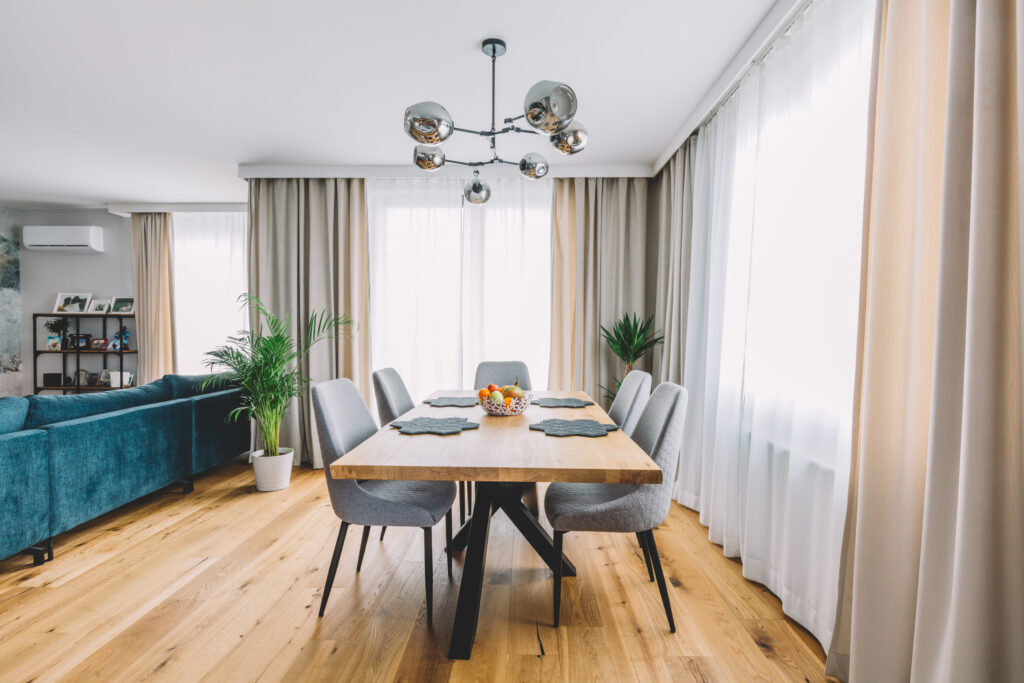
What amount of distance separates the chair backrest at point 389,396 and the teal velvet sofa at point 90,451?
1.51 meters

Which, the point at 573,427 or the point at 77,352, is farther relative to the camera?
the point at 77,352

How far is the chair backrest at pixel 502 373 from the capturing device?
3.68 m

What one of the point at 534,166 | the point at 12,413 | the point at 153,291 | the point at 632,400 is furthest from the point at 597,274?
the point at 153,291

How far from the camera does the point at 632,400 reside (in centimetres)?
273

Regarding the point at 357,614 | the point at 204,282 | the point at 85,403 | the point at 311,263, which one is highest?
the point at 311,263

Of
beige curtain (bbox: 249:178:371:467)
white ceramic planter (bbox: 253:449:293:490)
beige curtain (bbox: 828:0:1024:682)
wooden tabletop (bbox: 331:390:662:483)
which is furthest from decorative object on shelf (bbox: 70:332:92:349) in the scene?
beige curtain (bbox: 828:0:1024:682)

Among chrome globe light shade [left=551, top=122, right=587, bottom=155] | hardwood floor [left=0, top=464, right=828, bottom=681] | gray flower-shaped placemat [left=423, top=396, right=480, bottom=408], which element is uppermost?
chrome globe light shade [left=551, top=122, right=587, bottom=155]

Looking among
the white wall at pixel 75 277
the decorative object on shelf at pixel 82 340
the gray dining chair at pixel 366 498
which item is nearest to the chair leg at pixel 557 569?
the gray dining chair at pixel 366 498

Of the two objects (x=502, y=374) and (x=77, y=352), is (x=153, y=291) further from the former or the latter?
(x=502, y=374)

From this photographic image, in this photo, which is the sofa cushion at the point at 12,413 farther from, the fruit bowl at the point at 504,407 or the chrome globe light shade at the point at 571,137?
the chrome globe light shade at the point at 571,137

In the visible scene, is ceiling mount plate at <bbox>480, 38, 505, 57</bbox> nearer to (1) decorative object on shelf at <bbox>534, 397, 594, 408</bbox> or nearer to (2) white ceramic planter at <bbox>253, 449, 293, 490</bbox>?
(1) decorative object on shelf at <bbox>534, 397, 594, 408</bbox>

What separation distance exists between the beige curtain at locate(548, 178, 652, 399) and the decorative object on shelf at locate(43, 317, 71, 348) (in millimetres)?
5722

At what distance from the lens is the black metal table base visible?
179 cm

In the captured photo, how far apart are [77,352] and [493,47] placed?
6.22 m
